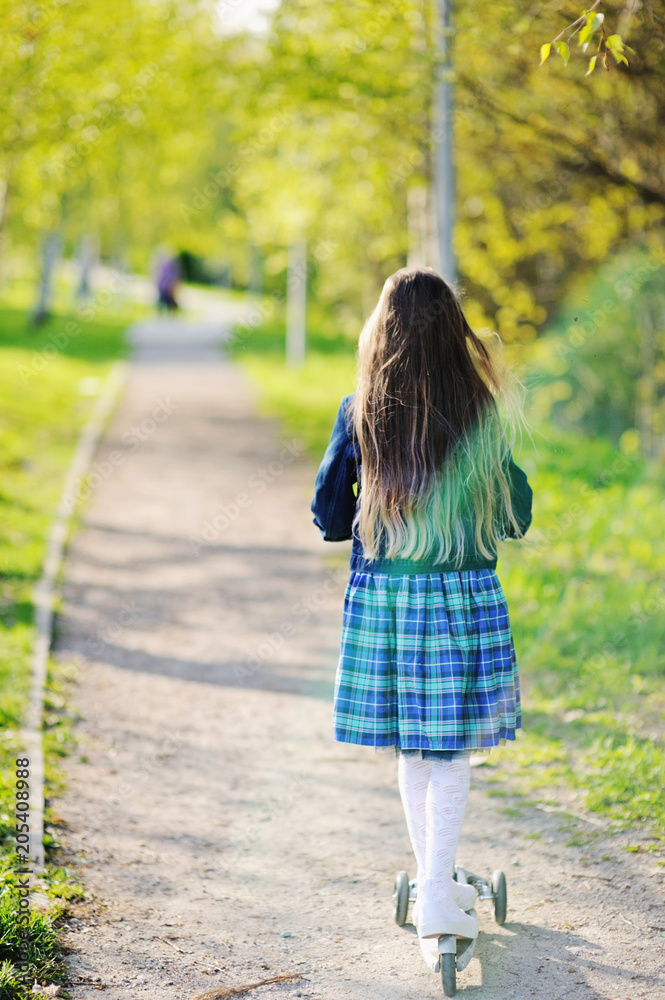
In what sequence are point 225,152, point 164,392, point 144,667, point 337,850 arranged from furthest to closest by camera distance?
point 225,152 < point 164,392 < point 144,667 < point 337,850

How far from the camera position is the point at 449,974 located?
274cm

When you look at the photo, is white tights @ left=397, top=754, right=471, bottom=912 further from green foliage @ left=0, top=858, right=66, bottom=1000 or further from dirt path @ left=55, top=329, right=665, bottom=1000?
green foliage @ left=0, top=858, right=66, bottom=1000

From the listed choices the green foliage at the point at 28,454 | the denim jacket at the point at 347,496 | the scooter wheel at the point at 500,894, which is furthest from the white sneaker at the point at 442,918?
the green foliage at the point at 28,454

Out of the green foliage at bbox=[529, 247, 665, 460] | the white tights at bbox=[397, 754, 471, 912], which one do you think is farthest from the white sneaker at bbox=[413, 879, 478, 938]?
the green foliage at bbox=[529, 247, 665, 460]

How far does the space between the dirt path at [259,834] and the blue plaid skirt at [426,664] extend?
0.73m

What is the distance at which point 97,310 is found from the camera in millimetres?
31688

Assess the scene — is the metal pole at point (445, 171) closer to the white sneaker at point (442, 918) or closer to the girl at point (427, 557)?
the girl at point (427, 557)

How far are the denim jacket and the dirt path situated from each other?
121 cm

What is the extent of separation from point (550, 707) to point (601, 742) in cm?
47

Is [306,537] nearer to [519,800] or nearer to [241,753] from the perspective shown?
[241,753]

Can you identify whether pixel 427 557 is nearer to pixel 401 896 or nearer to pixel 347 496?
pixel 347 496

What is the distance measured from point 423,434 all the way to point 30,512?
653 centimetres

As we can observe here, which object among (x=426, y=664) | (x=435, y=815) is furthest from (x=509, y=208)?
(x=435, y=815)

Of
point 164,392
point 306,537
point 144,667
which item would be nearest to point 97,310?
point 164,392
